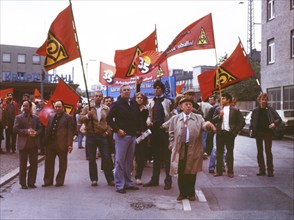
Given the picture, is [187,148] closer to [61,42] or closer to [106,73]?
[61,42]

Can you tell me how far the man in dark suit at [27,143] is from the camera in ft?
29.2

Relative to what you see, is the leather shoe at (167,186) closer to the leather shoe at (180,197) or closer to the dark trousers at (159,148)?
the dark trousers at (159,148)

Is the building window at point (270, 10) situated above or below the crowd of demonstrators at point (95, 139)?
above

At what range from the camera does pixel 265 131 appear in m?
10.5

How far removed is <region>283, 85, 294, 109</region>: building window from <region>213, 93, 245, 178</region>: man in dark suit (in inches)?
786

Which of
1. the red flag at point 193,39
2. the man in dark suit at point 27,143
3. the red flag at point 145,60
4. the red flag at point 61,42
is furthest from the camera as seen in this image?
the red flag at point 145,60

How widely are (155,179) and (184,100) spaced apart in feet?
6.53

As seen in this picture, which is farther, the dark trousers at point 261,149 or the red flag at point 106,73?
the red flag at point 106,73

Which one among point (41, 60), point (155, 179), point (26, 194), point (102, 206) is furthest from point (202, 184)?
point (41, 60)

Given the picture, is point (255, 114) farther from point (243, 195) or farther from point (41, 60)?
point (41, 60)

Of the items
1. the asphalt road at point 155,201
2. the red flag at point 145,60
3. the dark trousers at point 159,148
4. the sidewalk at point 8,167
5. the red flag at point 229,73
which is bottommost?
the sidewalk at point 8,167

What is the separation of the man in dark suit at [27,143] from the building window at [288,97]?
22708mm

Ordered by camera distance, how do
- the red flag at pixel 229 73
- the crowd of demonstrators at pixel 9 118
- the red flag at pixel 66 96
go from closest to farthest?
the red flag at pixel 66 96 → the red flag at pixel 229 73 → the crowd of demonstrators at pixel 9 118

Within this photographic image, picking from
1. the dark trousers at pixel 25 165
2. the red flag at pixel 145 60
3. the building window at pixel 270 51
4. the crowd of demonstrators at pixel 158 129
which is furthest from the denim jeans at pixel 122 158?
the building window at pixel 270 51
